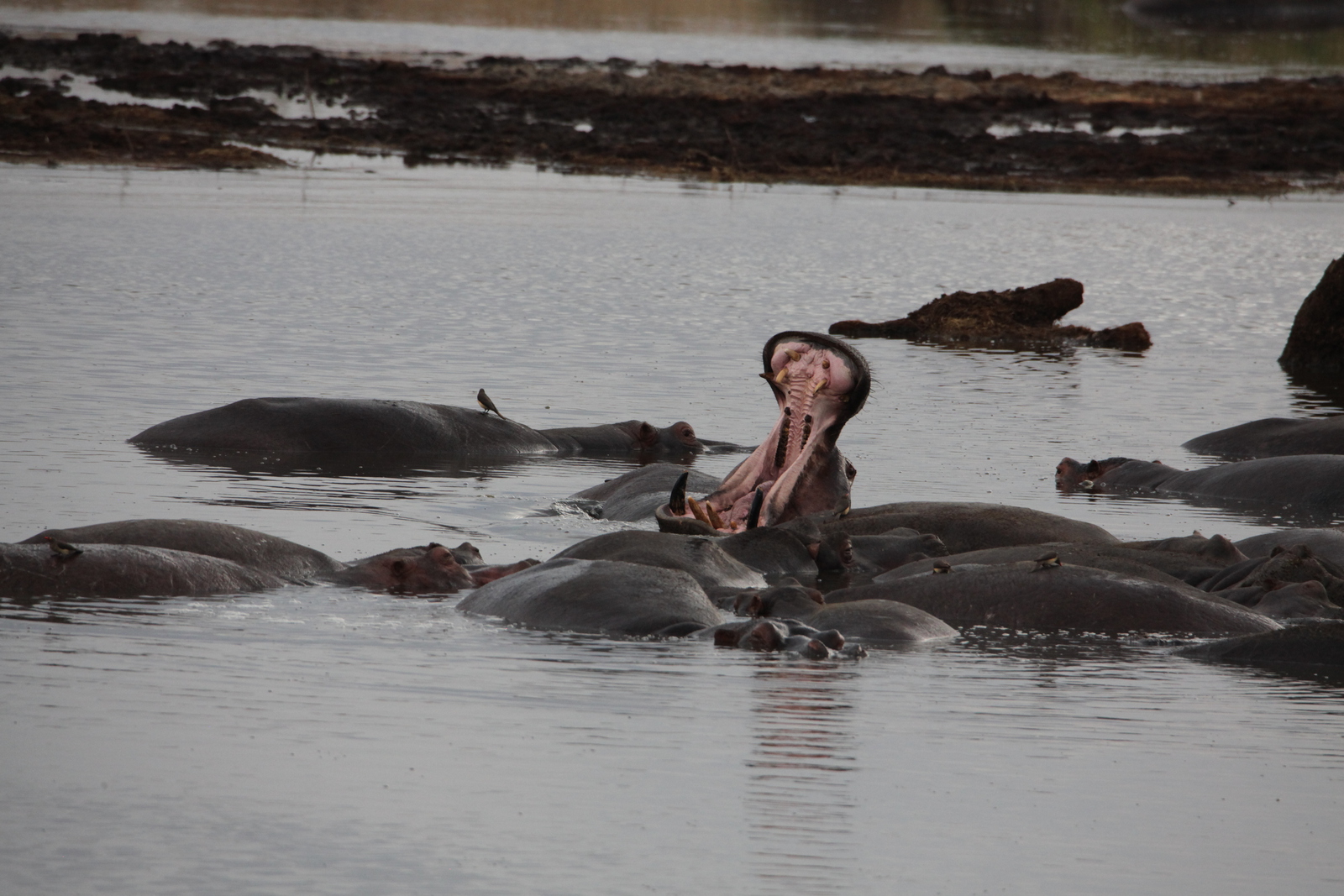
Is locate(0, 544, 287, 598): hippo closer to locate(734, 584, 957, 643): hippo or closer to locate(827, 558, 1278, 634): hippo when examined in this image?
locate(734, 584, 957, 643): hippo

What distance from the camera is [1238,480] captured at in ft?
35.1

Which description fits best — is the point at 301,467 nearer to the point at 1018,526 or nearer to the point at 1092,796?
the point at 1018,526

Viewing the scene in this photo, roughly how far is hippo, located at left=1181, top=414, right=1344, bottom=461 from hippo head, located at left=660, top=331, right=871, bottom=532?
3979 mm

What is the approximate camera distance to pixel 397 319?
62.1 ft

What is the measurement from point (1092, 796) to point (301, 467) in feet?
21.1

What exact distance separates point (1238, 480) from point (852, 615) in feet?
14.7

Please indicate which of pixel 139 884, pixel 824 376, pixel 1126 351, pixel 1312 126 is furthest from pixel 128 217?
pixel 1312 126

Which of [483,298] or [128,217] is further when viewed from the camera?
[128,217]

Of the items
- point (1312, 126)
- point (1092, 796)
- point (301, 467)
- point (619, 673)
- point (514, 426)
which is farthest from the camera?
point (1312, 126)

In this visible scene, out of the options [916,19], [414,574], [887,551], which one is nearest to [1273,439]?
[887,551]

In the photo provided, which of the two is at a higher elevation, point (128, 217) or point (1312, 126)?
point (1312, 126)

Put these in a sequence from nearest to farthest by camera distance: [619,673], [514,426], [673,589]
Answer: [619,673]
[673,589]
[514,426]

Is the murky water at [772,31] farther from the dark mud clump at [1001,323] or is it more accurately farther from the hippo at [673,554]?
the hippo at [673,554]

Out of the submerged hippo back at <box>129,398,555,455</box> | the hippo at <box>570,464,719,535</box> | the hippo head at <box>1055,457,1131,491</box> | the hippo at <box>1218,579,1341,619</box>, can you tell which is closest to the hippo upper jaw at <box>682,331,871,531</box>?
the hippo at <box>570,464,719,535</box>
